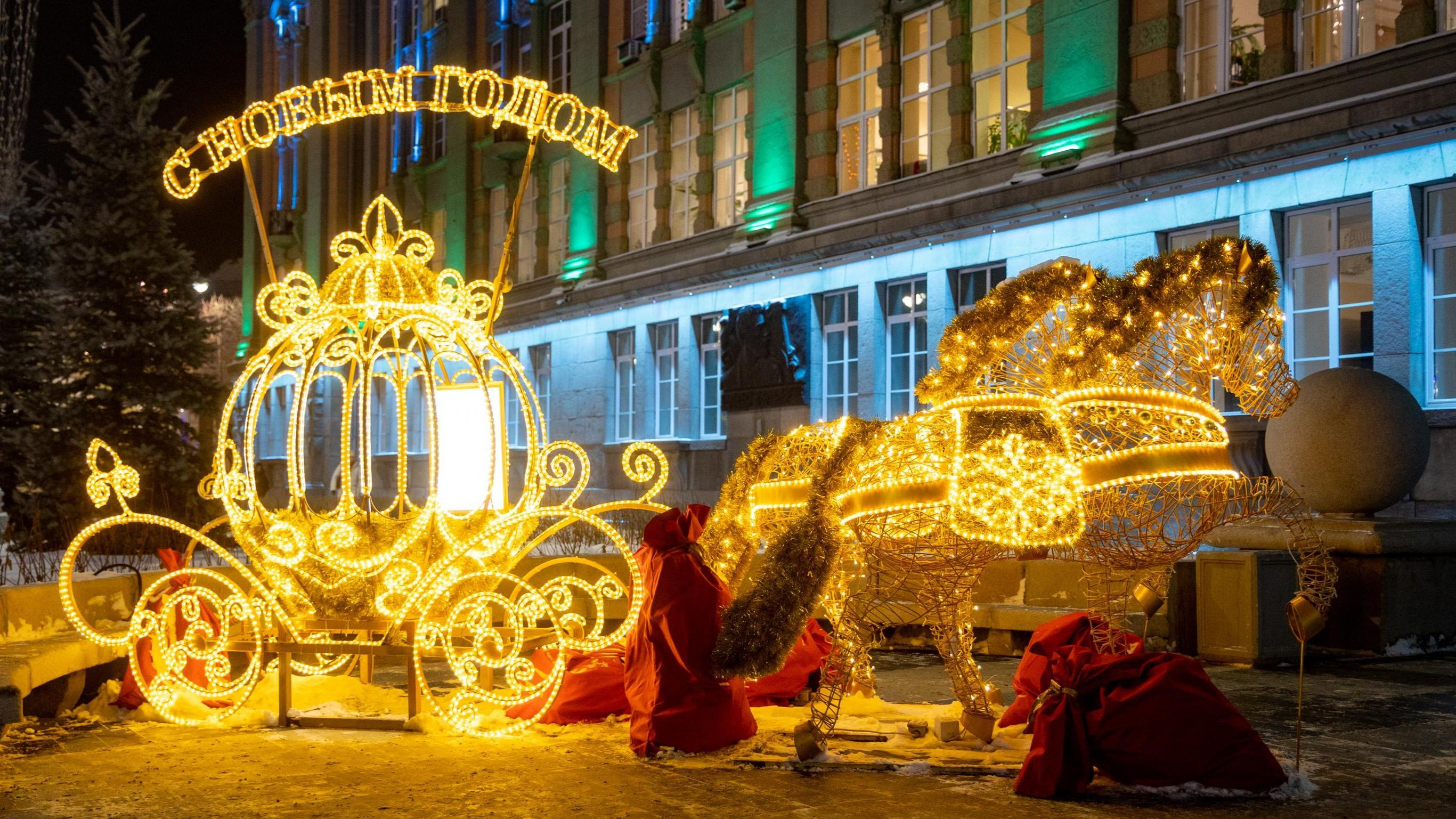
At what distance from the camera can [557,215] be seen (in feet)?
110

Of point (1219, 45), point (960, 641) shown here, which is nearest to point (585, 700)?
point (960, 641)

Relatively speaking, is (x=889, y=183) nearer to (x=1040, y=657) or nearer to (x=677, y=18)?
(x=677, y=18)

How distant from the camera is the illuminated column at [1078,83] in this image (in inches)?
742

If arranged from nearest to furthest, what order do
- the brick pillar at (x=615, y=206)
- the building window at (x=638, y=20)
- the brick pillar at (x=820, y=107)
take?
1. the brick pillar at (x=820, y=107)
2. the building window at (x=638, y=20)
3. the brick pillar at (x=615, y=206)

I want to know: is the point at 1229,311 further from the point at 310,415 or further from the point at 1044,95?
the point at 310,415

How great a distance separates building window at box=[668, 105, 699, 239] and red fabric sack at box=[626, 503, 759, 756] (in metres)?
21.5

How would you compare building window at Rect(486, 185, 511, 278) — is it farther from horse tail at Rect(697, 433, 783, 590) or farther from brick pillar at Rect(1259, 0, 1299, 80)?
horse tail at Rect(697, 433, 783, 590)

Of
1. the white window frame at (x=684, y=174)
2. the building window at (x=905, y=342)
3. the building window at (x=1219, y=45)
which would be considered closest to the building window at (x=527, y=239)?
the white window frame at (x=684, y=174)

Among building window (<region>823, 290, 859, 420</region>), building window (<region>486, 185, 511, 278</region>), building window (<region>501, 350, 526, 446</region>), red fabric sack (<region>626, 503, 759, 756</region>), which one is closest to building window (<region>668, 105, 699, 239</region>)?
building window (<region>823, 290, 859, 420</region>)

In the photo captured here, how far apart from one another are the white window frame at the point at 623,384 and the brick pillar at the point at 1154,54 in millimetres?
14106

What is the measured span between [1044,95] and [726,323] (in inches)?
340

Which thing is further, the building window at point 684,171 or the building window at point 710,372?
the building window at point 684,171

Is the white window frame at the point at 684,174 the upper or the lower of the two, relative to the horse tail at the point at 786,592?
upper

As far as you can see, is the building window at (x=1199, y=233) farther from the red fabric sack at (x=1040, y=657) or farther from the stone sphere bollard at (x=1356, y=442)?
the red fabric sack at (x=1040, y=657)
